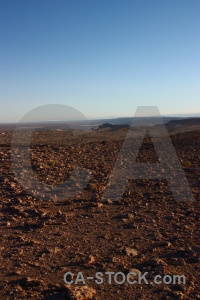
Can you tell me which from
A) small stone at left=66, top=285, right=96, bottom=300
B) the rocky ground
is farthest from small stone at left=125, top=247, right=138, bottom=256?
small stone at left=66, top=285, right=96, bottom=300

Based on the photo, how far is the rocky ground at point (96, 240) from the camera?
323 centimetres

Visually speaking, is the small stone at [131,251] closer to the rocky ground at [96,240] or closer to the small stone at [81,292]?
the rocky ground at [96,240]

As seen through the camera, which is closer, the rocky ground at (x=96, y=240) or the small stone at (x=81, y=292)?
the small stone at (x=81, y=292)

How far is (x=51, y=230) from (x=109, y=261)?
1139 millimetres

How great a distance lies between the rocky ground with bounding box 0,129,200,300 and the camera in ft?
10.6

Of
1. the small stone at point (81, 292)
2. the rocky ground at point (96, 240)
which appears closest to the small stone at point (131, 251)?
the rocky ground at point (96, 240)

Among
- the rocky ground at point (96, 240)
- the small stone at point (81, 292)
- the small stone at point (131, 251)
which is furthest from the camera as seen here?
the small stone at point (131, 251)

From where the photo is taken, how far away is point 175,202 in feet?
19.5

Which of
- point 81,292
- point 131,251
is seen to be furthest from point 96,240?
point 81,292

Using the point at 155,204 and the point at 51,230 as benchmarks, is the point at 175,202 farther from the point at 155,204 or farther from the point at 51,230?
the point at 51,230

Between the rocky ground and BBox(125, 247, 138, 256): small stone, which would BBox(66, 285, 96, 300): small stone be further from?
BBox(125, 247, 138, 256): small stone

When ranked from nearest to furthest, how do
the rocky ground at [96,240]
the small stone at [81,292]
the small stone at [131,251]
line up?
1. the small stone at [81,292]
2. the rocky ground at [96,240]
3. the small stone at [131,251]

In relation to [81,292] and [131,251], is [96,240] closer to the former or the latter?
Result: [131,251]

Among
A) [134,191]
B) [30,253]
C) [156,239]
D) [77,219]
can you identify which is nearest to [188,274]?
[156,239]
